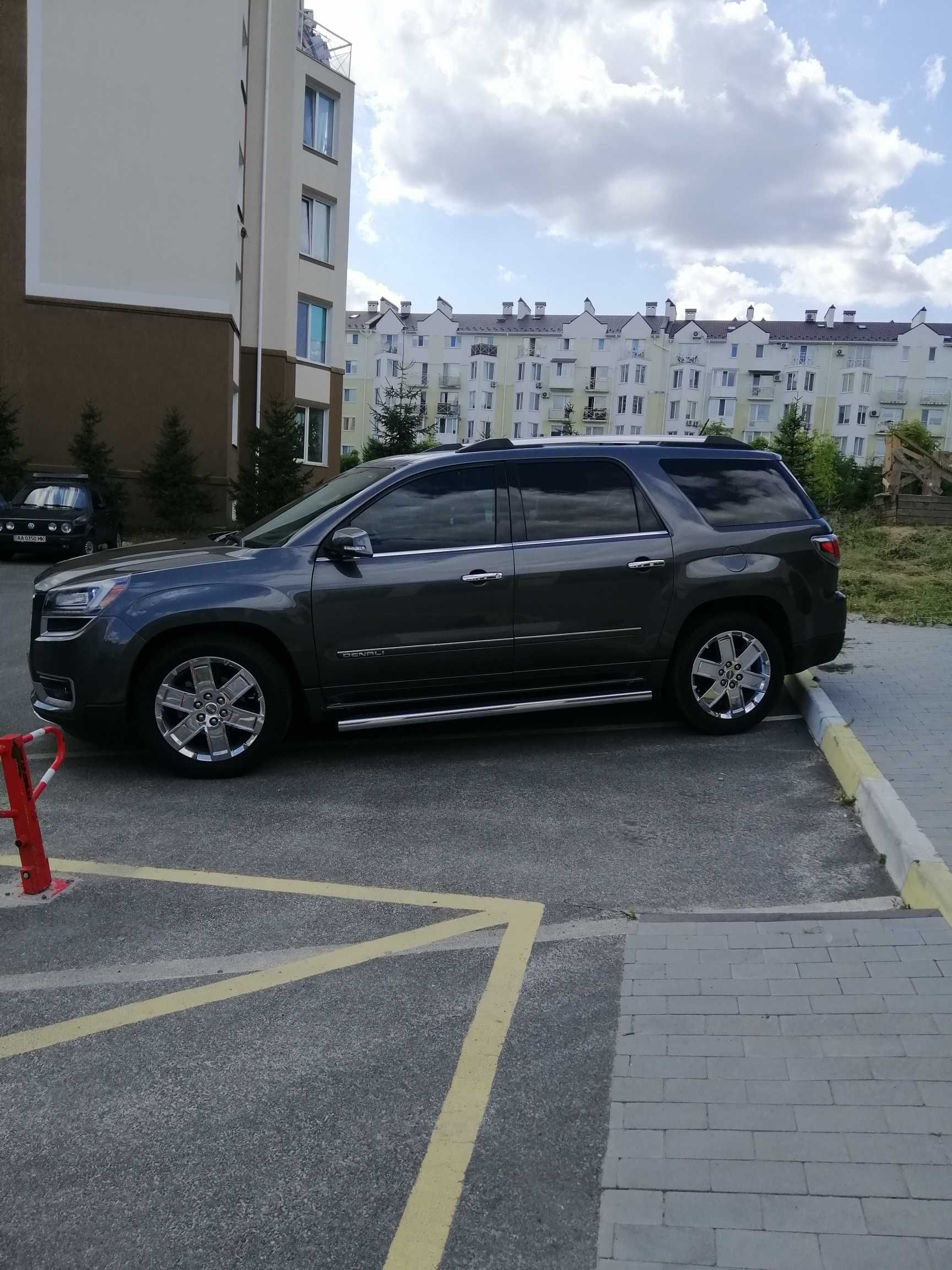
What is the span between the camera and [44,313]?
26172mm

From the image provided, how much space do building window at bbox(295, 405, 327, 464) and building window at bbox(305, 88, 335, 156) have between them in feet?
23.8

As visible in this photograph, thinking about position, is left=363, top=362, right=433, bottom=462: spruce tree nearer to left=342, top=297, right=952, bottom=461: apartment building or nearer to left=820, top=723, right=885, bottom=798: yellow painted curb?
left=820, top=723, right=885, bottom=798: yellow painted curb

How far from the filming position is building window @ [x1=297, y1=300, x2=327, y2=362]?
32.8 m

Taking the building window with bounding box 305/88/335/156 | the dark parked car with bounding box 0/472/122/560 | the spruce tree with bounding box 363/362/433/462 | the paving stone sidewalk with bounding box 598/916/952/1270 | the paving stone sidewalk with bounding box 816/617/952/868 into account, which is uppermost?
the building window with bounding box 305/88/335/156

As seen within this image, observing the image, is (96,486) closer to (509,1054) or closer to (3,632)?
(3,632)

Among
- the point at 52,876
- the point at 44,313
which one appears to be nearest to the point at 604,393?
the point at 44,313

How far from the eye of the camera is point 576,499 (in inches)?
283

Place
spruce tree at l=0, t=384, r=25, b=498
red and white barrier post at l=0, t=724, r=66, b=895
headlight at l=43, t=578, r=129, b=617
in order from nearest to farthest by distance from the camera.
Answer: red and white barrier post at l=0, t=724, r=66, b=895 → headlight at l=43, t=578, r=129, b=617 → spruce tree at l=0, t=384, r=25, b=498

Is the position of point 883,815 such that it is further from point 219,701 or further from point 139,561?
point 139,561

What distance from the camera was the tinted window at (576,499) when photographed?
278 inches

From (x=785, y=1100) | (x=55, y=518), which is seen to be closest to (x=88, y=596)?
(x=785, y=1100)

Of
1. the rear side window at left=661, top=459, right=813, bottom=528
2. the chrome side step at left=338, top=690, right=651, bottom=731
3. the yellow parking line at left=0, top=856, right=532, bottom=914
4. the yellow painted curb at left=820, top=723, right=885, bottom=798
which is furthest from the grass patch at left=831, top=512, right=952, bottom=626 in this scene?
the yellow parking line at left=0, top=856, right=532, bottom=914

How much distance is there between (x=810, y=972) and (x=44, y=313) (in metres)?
26.3

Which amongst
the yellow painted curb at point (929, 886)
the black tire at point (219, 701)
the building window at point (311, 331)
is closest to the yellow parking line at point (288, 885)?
the black tire at point (219, 701)
